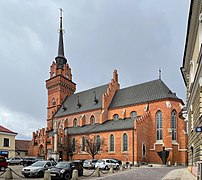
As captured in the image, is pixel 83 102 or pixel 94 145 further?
pixel 83 102

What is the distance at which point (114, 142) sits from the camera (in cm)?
5297

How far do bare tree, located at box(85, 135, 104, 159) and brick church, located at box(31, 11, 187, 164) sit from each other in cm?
20

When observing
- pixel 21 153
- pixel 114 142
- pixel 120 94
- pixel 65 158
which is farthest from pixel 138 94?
pixel 21 153

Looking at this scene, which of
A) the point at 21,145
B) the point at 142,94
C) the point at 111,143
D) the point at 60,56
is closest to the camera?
the point at 111,143

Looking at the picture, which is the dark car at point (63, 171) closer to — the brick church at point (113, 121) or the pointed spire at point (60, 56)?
the brick church at point (113, 121)

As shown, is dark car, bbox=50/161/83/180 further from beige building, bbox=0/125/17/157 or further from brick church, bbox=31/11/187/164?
A: beige building, bbox=0/125/17/157

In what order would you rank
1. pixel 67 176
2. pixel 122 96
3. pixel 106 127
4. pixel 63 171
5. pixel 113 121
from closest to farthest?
1. pixel 63 171
2. pixel 67 176
3. pixel 106 127
4. pixel 113 121
5. pixel 122 96

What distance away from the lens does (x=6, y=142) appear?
56281 mm

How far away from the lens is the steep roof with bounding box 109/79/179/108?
177ft

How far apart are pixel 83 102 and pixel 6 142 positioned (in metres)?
19.8

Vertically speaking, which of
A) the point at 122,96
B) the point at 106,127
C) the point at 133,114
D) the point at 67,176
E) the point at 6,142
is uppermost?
the point at 122,96

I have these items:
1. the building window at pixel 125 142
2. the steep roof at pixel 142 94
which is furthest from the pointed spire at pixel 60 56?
the building window at pixel 125 142

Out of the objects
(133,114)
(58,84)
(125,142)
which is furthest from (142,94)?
(58,84)

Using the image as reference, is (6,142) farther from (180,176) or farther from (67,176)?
(180,176)
